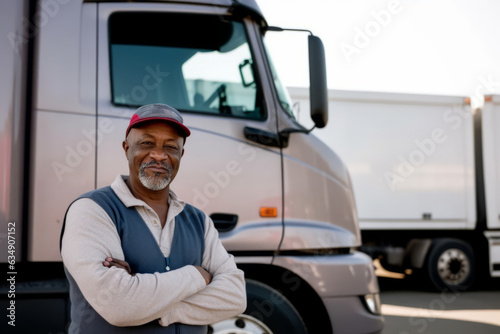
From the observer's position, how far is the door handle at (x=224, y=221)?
9.86 ft

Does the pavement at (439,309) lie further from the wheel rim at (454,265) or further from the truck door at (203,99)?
the truck door at (203,99)

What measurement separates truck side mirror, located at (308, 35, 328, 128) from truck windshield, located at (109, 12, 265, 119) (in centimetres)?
37

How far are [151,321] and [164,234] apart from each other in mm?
320

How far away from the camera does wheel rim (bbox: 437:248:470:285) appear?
843 cm

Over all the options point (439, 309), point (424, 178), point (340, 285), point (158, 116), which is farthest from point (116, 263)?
point (424, 178)

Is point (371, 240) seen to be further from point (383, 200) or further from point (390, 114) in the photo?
point (390, 114)

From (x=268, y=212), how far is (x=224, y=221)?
277 millimetres

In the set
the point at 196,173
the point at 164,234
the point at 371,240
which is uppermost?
the point at 196,173

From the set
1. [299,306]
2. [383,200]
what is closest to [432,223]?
[383,200]

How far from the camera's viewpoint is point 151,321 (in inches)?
71.6

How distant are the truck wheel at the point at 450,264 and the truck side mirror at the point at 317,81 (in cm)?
616

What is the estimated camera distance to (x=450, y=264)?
27.9 ft

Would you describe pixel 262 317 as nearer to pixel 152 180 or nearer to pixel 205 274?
pixel 205 274

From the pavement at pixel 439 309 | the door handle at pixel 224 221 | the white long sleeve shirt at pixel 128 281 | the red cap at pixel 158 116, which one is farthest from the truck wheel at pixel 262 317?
the pavement at pixel 439 309
